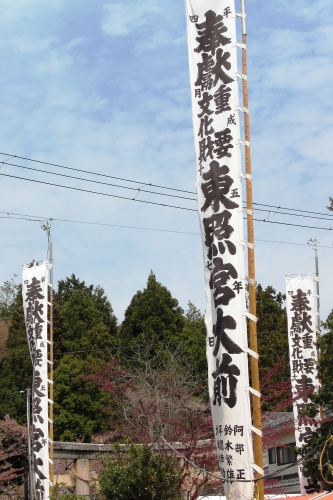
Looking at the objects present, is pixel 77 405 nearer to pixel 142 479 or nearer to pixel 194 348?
pixel 194 348

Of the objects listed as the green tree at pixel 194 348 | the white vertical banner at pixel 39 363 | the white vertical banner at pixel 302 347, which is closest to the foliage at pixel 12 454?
the white vertical banner at pixel 39 363

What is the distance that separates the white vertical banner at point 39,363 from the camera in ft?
58.9

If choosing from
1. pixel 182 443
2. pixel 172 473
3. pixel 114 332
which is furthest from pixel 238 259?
pixel 114 332

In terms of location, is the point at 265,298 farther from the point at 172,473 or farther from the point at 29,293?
the point at 172,473

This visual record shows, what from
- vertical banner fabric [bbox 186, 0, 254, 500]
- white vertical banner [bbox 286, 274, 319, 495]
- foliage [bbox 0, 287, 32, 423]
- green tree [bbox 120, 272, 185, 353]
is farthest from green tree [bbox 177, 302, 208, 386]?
vertical banner fabric [bbox 186, 0, 254, 500]

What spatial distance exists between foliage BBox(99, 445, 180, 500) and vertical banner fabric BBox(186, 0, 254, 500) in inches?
126

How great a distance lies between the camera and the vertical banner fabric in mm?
8805

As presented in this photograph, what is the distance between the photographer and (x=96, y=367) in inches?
1244

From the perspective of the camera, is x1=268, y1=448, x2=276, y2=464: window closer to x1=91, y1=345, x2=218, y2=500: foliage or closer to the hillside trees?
x1=91, y1=345, x2=218, y2=500: foliage

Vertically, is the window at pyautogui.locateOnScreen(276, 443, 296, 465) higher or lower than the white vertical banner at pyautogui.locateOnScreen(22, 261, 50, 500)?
lower

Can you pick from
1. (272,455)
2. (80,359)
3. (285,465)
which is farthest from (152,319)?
(285,465)

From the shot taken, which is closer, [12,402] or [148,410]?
[148,410]

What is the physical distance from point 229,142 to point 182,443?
42.2ft

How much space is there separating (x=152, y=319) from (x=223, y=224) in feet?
93.7
